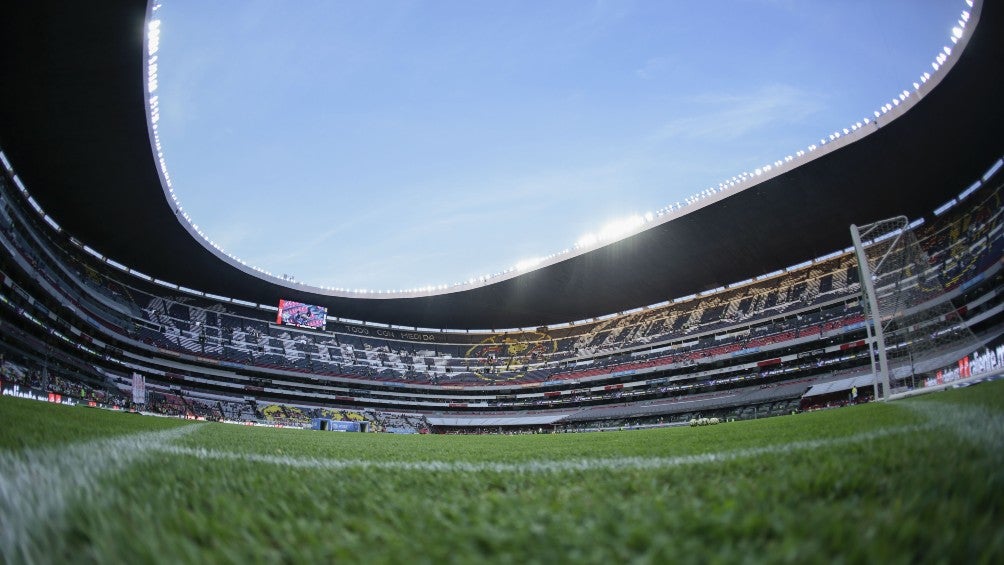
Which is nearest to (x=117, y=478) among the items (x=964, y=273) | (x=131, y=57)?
(x=131, y=57)

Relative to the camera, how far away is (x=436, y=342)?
57.2 metres

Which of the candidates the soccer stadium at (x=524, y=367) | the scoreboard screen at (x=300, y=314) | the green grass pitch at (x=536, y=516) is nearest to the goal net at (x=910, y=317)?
the soccer stadium at (x=524, y=367)

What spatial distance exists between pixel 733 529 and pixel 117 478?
189 cm

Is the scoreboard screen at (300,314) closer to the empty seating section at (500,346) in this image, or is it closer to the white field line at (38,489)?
the empty seating section at (500,346)

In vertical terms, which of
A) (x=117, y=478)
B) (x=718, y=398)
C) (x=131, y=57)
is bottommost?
(x=718, y=398)

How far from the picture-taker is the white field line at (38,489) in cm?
84

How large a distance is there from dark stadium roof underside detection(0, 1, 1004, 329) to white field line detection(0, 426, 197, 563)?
2071 centimetres

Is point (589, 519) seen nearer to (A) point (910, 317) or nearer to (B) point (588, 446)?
(B) point (588, 446)

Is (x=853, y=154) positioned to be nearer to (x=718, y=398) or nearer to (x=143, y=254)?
(x=718, y=398)

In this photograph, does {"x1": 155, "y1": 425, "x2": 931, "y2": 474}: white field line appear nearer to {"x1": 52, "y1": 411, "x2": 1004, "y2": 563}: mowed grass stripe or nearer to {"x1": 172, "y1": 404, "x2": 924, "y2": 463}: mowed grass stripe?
{"x1": 172, "y1": 404, "x2": 924, "y2": 463}: mowed grass stripe

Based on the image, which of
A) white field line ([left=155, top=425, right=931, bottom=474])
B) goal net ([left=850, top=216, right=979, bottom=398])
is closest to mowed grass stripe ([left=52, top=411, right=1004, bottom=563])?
white field line ([left=155, top=425, right=931, bottom=474])

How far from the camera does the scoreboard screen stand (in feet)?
152

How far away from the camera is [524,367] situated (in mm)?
53000

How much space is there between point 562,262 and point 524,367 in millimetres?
18078
